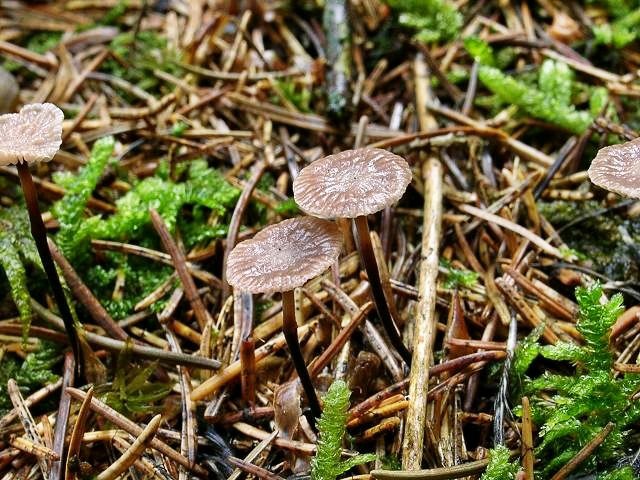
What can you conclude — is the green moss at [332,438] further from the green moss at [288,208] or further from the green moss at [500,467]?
the green moss at [288,208]

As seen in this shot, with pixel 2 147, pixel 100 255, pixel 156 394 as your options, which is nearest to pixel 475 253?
pixel 156 394

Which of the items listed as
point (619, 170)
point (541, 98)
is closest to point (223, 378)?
point (619, 170)

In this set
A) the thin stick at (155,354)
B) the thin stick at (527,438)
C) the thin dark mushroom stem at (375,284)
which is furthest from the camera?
the thin stick at (155,354)

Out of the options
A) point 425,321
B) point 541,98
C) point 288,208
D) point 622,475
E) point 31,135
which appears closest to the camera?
point 622,475

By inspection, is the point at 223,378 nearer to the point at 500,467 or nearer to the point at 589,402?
the point at 500,467

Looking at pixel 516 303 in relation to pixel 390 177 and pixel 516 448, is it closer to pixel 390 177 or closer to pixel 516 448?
pixel 516 448

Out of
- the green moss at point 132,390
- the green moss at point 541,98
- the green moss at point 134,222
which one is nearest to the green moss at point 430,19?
the green moss at point 541,98
